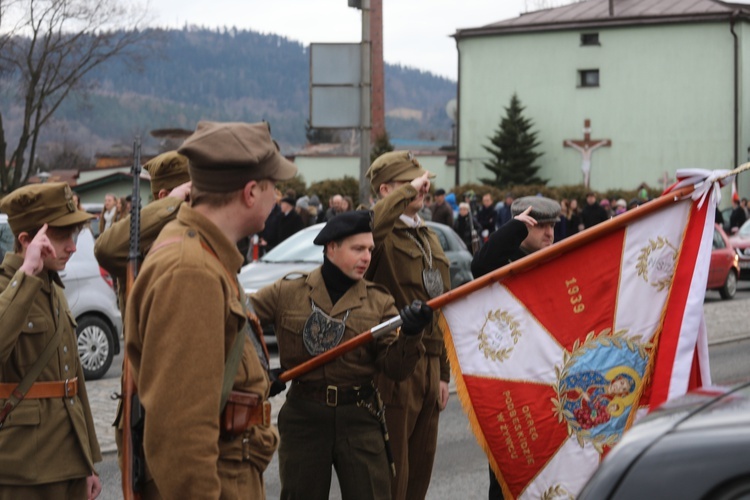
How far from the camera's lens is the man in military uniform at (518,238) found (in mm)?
6609

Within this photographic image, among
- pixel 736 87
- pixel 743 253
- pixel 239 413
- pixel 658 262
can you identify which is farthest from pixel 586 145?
pixel 239 413

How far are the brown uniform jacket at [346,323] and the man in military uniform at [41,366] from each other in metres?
0.90

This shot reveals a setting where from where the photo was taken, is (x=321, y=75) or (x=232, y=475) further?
(x=321, y=75)

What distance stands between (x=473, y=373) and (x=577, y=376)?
0.53 meters

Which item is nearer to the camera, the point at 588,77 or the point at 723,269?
the point at 723,269

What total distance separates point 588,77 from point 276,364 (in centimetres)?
4391

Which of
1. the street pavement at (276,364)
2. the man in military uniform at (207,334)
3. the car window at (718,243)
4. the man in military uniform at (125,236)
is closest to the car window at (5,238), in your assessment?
the street pavement at (276,364)

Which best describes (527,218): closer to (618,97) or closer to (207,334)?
(207,334)

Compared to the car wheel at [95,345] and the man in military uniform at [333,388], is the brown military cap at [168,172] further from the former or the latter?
the car wheel at [95,345]

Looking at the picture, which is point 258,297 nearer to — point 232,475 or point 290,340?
point 290,340

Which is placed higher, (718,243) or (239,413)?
(239,413)

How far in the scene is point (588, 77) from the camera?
179ft

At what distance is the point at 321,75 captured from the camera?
14.7 metres

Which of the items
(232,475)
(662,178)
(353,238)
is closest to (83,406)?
(353,238)
